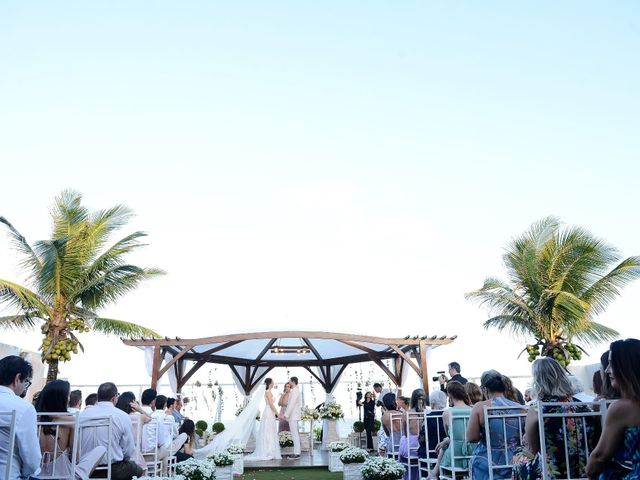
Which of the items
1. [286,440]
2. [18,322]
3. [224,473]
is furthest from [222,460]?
[18,322]

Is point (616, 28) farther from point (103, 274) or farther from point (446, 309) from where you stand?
point (103, 274)

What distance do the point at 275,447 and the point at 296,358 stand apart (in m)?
5.36

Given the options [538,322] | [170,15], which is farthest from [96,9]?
[538,322]

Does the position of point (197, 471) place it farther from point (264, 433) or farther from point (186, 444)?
point (264, 433)

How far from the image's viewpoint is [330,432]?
1377 centimetres

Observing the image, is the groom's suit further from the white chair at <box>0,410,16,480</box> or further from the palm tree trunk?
the white chair at <box>0,410,16,480</box>

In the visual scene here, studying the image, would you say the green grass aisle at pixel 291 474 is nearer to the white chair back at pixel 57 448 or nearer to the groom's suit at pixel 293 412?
the groom's suit at pixel 293 412

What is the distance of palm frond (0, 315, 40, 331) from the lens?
13641 mm

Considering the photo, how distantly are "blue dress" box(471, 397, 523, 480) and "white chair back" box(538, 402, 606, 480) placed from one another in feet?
3.38

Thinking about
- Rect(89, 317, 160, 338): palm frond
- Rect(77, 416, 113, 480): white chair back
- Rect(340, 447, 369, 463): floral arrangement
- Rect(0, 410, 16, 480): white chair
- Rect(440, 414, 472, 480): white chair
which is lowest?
Rect(340, 447, 369, 463): floral arrangement

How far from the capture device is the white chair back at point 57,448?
11.7 feet

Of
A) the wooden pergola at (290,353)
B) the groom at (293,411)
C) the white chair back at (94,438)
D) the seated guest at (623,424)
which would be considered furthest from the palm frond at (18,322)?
the seated guest at (623,424)

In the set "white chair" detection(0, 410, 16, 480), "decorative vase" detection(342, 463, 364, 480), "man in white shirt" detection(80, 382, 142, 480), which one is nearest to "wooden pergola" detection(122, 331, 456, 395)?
"decorative vase" detection(342, 463, 364, 480)

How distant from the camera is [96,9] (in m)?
11.1
